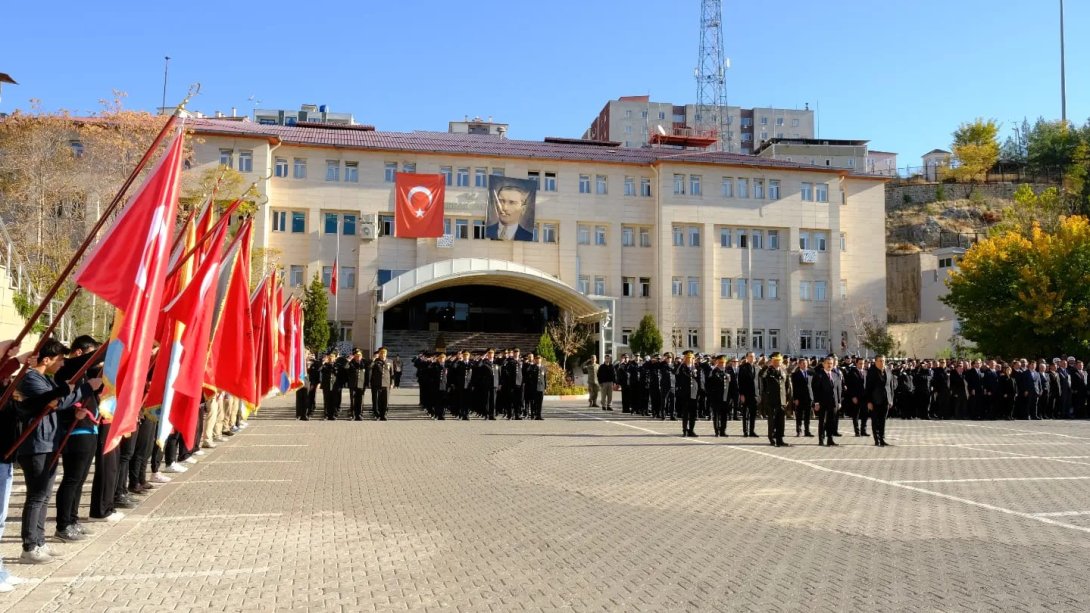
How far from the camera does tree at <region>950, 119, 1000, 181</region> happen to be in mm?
79000

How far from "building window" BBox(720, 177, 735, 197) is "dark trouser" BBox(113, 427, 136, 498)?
163 feet

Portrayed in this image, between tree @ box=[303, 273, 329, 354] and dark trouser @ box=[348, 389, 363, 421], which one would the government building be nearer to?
tree @ box=[303, 273, 329, 354]

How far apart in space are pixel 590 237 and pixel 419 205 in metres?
11.3

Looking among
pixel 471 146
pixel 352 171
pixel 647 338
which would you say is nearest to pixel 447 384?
pixel 647 338

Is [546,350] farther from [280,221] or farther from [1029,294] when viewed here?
[1029,294]

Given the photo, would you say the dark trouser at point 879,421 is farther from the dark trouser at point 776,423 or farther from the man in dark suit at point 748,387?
the man in dark suit at point 748,387

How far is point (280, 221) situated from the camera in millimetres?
50656

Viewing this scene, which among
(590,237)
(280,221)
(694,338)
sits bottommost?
(694,338)

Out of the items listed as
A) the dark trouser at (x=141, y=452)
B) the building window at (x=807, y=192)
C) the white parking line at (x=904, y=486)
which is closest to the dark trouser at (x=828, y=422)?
the white parking line at (x=904, y=486)

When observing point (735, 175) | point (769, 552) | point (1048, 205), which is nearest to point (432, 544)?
point (769, 552)

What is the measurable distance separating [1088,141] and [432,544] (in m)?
90.0

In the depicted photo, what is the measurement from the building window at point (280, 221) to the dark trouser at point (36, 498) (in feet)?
150

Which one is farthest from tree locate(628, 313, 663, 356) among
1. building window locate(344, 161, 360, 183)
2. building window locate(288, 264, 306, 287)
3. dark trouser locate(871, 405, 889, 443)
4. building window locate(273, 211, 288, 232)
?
dark trouser locate(871, 405, 889, 443)

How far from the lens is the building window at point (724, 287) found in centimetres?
5538
